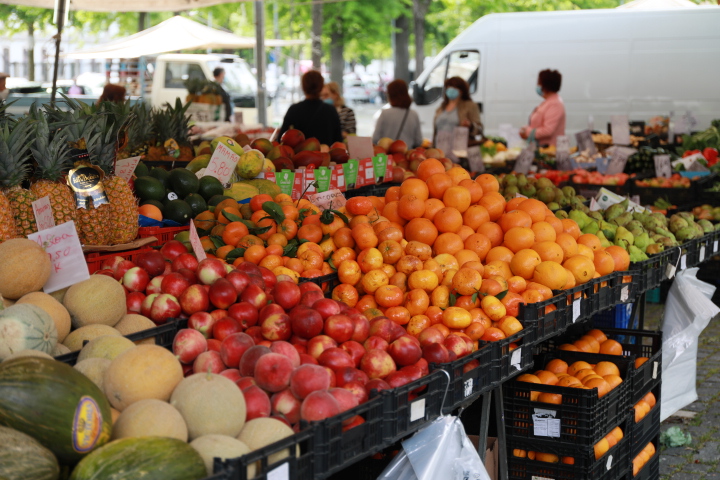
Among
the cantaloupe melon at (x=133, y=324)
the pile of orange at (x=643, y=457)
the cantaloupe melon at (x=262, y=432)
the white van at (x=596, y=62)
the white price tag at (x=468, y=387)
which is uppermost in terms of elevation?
the white van at (x=596, y=62)

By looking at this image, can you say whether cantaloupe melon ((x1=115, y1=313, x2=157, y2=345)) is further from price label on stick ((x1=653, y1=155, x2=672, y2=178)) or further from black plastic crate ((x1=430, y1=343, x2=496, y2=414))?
price label on stick ((x1=653, y1=155, x2=672, y2=178))

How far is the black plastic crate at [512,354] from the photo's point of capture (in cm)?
306

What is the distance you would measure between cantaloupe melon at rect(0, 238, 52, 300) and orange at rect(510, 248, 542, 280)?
213 cm

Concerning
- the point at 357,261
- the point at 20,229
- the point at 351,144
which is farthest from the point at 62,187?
the point at 351,144

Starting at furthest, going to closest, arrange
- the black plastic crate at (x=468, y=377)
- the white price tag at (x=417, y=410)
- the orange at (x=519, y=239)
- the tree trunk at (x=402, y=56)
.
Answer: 1. the tree trunk at (x=402, y=56)
2. the orange at (x=519, y=239)
3. the black plastic crate at (x=468, y=377)
4. the white price tag at (x=417, y=410)

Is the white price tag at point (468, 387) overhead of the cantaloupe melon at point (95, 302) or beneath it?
beneath

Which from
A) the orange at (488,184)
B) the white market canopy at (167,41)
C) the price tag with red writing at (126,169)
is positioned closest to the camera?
the orange at (488,184)

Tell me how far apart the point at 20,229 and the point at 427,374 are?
2.05 m

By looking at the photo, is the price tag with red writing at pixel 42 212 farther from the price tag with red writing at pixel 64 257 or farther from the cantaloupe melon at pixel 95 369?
the cantaloupe melon at pixel 95 369

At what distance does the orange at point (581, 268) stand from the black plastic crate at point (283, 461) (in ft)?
7.12

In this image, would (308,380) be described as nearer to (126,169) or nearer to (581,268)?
(581,268)

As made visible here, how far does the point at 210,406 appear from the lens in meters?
2.12

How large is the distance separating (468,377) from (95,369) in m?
1.35

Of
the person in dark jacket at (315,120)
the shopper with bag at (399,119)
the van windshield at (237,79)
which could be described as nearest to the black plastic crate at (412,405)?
the person in dark jacket at (315,120)
